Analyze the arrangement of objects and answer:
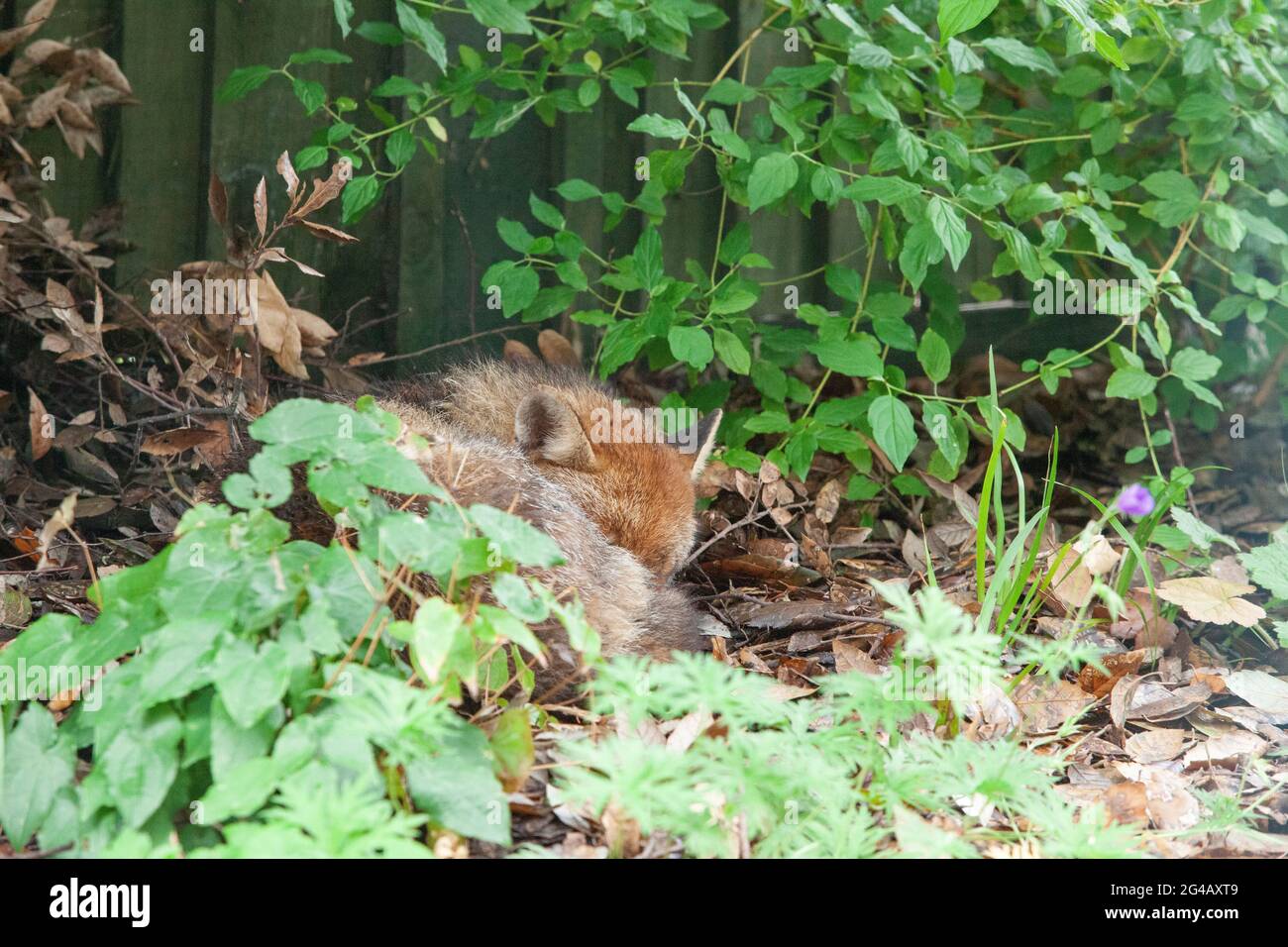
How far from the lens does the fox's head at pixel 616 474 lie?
4086 millimetres

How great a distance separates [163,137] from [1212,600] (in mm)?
4797

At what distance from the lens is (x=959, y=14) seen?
3.12m

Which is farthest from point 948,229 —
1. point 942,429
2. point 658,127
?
point 658,127

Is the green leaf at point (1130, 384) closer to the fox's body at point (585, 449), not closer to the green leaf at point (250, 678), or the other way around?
the fox's body at point (585, 449)

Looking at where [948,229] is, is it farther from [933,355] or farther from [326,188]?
[326,188]

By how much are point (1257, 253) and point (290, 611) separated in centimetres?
544

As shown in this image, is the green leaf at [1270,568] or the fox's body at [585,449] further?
the fox's body at [585,449]

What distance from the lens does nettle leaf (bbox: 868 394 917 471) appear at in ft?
13.8

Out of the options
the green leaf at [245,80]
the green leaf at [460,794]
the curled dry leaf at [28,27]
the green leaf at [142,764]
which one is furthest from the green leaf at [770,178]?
the curled dry leaf at [28,27]

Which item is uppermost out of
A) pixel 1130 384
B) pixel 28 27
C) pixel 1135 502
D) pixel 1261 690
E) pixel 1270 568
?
pixel 28 27

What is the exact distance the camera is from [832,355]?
4.53m

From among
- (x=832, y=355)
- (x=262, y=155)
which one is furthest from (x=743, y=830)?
(x=262, y=155)

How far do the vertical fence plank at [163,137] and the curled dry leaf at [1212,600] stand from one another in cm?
440

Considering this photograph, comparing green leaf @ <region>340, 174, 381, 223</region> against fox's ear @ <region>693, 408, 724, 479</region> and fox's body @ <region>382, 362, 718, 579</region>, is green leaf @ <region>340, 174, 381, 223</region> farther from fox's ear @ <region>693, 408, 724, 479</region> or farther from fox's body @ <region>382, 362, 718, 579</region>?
fox's ear @ <region>693, 408, 724, 479</region>
